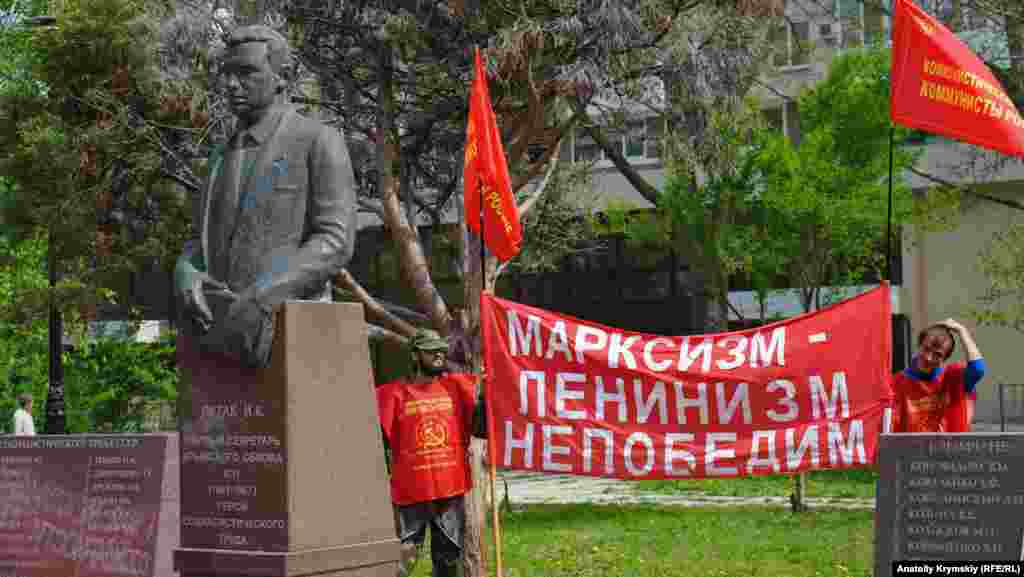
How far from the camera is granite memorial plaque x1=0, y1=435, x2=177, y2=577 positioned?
10.5m

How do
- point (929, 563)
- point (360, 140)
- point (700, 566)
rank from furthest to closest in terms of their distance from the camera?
point (360, 140) < point (700, 566) < point (929, 563)

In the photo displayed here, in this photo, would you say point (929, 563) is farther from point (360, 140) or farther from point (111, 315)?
point (111, 315)

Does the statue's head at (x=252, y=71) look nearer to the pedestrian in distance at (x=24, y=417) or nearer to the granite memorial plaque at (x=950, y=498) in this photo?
the granite memorial plaque at (x=950, y=498)

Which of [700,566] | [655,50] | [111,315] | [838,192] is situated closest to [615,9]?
[655,50]

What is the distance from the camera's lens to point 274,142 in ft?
26.8

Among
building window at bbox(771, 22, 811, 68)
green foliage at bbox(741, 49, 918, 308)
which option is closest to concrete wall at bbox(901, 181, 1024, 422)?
building window at bbox(771, 22, 811, 68)

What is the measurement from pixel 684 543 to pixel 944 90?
671 centimetres

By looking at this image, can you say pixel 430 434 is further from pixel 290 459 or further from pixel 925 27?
pixel 925 27

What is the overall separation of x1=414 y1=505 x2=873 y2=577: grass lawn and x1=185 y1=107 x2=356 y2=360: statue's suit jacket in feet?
21.2

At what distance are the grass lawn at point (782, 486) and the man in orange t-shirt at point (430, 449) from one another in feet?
39.8

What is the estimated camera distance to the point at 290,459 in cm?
772

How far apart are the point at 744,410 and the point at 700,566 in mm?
3892

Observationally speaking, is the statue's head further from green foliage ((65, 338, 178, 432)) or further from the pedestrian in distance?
green foliage ((65, 338, 178, 432))

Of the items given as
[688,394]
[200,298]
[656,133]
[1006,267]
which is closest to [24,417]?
[656,133]
